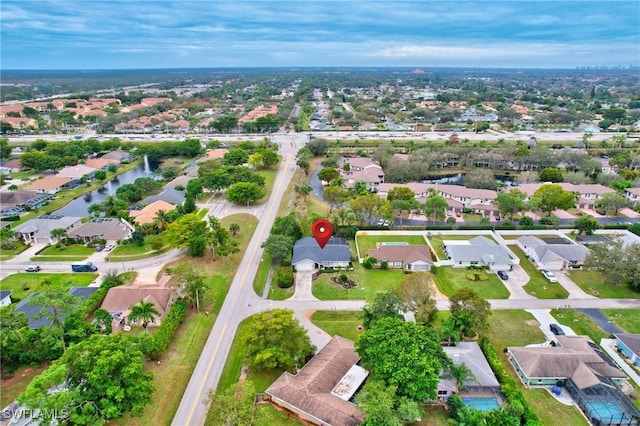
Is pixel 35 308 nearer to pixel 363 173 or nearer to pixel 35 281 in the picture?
pixel 35 281

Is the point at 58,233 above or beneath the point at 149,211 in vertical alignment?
beneath

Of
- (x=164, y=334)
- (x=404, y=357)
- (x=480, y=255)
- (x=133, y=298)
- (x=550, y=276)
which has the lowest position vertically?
(x=550, y=276)

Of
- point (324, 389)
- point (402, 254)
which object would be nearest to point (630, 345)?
point (402, 254)

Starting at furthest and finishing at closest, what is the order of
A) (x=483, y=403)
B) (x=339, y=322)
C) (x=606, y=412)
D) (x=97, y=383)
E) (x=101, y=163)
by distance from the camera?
1. (x=101, y=163)
2. (x=339, y=322)
3. (x=483, y=403)
4. (x=606, y=412)
5. (x=97, y=383)

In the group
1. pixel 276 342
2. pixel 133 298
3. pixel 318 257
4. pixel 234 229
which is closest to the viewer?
pixel 276 342

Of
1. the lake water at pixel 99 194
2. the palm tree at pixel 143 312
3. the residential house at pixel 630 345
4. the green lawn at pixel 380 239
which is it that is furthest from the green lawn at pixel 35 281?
the residential house at pixel 630 345

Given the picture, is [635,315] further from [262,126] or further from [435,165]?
[262,126]

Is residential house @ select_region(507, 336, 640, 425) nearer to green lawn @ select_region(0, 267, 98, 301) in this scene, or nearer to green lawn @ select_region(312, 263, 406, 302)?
green lawn @ select_region(312, 263, 406, 302)
